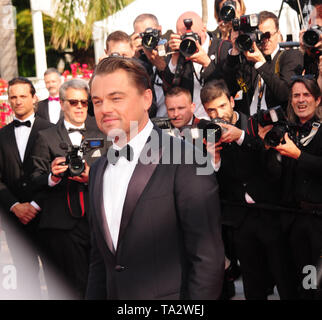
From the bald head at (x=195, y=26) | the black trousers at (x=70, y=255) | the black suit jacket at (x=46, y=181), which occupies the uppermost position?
the bald head at (x=195, y=26)

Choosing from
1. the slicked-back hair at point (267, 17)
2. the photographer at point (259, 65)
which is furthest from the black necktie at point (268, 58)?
the slicked-back hair at point (267, 17)

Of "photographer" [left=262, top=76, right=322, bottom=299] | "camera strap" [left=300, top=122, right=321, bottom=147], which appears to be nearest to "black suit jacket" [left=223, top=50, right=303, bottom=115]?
"photographer" [left=262, top=76, right=322, bottom=299]

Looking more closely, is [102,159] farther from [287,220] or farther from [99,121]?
[287,220]

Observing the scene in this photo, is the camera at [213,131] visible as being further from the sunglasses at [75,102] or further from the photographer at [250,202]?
the sunglasses at [75,102]

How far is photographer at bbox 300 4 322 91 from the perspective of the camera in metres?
4.32

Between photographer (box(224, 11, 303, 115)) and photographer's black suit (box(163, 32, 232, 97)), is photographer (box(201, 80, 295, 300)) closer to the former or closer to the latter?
photographer (box(224, 11, 303, 115))

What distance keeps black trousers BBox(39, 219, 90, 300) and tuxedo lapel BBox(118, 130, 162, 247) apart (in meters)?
2.11

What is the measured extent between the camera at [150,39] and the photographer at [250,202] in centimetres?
82

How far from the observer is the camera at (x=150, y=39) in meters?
5.01

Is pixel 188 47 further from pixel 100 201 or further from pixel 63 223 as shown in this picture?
pixel 100 201

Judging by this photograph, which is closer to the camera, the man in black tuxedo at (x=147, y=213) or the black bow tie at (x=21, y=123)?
the man in black tuxedo at (x=147, y=213)

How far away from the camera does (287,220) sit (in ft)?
13.5

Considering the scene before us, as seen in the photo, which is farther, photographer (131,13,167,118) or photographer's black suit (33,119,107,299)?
photographer (131,13,167,118)

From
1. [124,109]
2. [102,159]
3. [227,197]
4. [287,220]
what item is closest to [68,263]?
[227,197]
